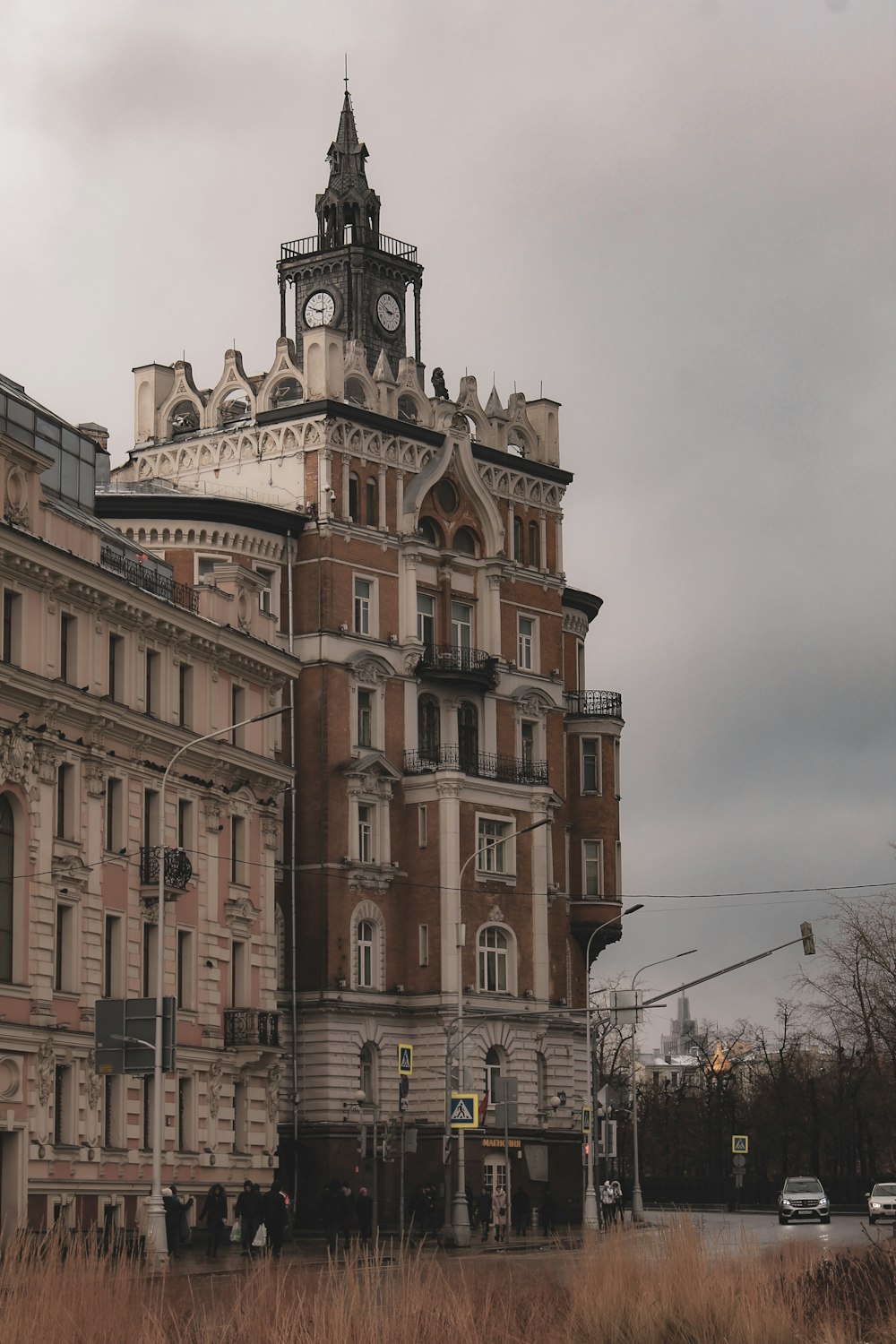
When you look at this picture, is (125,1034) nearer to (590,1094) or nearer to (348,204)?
(590,1094)

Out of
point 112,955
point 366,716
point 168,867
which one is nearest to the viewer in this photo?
point 112,955

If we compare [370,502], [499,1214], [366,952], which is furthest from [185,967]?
[370,502]

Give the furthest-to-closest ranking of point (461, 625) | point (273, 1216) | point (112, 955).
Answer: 1. point (461, 625)
2. point (112, 955)
3. point (273, 1216)

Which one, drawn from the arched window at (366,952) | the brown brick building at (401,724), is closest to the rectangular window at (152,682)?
the brown brick building at (401,724)

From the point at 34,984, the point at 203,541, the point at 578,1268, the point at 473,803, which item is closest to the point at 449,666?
the point at 473,803

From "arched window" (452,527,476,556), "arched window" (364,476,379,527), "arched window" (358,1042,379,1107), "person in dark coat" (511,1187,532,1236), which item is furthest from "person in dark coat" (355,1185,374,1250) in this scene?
"arched window" (452,527,476,556)

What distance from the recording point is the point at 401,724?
7494 centimetres

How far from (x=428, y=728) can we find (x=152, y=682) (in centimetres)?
2419

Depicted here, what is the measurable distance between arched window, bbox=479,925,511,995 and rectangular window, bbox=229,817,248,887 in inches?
706

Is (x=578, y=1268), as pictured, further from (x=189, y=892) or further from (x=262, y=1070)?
(x=262, y=1070)

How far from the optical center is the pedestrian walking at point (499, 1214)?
61.5 meters

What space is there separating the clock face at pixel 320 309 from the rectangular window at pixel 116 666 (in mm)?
33602

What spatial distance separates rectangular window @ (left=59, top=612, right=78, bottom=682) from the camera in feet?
161

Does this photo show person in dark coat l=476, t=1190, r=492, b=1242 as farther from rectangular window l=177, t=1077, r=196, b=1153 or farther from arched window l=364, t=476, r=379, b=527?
arched window l=364, t=476, r=379, b=527
